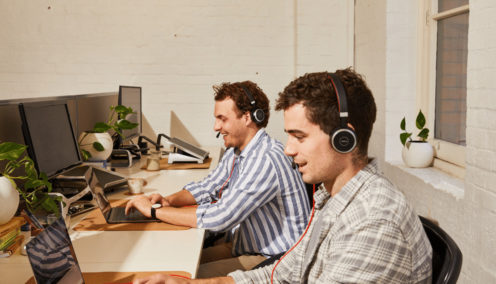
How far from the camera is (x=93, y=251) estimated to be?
4.70ft

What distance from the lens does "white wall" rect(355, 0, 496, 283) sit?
69.7 inches

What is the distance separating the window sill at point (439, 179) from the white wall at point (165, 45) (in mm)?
1615

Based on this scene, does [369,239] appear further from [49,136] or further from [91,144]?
[91,144]

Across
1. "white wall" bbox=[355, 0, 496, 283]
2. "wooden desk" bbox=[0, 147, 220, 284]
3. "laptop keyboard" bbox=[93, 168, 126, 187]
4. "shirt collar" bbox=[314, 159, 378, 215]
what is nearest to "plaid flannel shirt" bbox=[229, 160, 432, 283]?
"shirt collar" bbox=[314, 159, 378, 215]

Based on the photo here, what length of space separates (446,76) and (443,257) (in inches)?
74.7

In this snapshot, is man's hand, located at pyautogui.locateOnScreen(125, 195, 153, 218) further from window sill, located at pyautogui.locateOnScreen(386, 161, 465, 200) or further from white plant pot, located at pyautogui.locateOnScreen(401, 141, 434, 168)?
white plant pot, located at pyautogui.locateOnScreen(401, 141, 434, 168)

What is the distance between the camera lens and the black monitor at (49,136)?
1.73m

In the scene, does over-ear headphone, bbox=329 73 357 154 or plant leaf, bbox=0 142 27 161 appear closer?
A: over-ear headphone, bbox=329 73 357 154

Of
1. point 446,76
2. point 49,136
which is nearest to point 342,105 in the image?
point 49,136

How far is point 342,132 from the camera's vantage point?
1.03 m

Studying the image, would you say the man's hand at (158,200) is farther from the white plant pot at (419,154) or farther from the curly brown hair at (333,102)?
the white plant pot at (419,154)

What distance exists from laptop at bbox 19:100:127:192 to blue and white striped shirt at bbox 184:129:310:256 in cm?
66

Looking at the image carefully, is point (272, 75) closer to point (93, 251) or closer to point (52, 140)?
point (52, 140)

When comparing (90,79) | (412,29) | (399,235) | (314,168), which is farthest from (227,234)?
(90,79)
